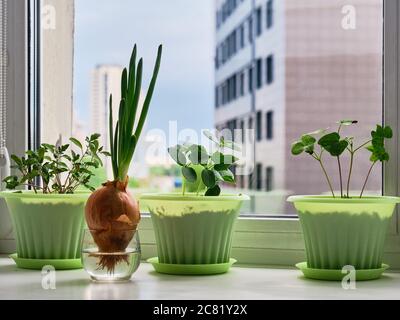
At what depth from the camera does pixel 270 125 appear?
179 cm

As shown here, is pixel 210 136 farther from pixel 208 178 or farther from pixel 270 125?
pixel 270 125

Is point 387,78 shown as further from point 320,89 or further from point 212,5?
point 212,5

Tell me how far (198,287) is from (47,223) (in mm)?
422

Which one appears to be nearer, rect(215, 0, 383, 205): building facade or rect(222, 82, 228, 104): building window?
rect(215, 0, 383, 205): building facade

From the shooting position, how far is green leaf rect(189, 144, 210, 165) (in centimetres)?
152

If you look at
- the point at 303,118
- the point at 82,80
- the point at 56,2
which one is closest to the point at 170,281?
the point at 303,118

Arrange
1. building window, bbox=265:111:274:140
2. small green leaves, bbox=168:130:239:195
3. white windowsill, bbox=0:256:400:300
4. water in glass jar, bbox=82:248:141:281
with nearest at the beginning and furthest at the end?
1. white windowsill, bbox=0:256:400:300
2. water in glass jar, bbox=82:248:141:281
3. small green leaves, bbox=168:130:239:195
4. building window, bbox=265:111:274:140

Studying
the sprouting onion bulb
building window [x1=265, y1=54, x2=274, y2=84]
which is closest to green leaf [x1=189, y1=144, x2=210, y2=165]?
the sprouting onion bulb

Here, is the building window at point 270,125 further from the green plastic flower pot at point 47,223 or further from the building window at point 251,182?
the green plastic flower pot at point 47,223

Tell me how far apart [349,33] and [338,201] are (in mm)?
483

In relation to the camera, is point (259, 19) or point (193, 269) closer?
point (193, 269)

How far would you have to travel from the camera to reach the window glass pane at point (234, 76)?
1.69m

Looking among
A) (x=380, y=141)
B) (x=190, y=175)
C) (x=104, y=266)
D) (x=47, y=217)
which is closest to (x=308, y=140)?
(x=380, y=141)

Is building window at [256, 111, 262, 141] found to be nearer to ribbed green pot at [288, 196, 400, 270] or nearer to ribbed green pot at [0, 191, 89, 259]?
ribbed green pot at [288, 196, 400, 270]
